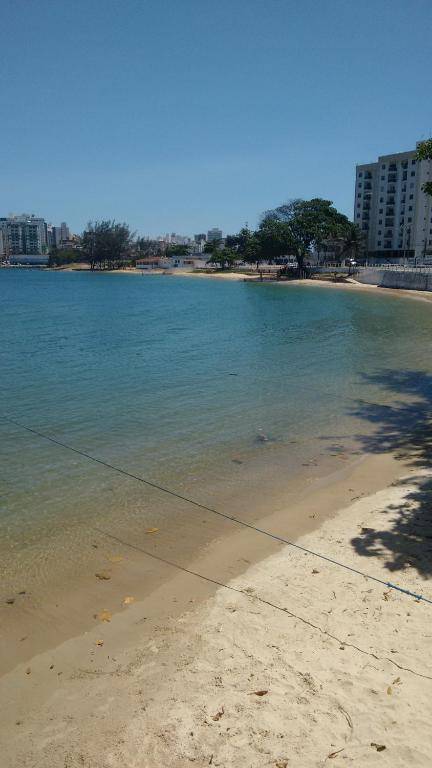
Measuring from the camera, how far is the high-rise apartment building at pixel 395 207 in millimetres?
137000

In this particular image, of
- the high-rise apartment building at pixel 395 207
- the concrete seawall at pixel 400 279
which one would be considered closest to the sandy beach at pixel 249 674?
the concrete seawall at pixel 400 279

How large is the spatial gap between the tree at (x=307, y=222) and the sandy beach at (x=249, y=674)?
10833 centimetres

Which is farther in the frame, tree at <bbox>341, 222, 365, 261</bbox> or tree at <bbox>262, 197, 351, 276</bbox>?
tree at <bbox>341, 222, 365, 261</bbox>

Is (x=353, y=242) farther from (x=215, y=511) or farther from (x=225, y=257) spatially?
(x=215, y=511)

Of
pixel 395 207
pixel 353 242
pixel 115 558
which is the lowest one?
pixel 115 558

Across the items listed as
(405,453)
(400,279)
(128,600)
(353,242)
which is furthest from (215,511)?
(353,242)

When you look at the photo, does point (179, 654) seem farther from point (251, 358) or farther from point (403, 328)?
point (403, 328)

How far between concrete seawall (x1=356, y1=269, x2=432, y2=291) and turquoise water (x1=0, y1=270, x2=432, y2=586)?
38.3 m

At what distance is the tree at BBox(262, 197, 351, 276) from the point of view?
362 ft

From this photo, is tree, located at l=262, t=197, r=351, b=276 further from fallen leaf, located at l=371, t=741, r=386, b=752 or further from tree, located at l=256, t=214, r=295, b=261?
fallen leaf, located at l=371, t=741, r=386, b=752

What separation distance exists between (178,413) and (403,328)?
30181mm

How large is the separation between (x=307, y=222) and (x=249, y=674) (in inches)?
4403

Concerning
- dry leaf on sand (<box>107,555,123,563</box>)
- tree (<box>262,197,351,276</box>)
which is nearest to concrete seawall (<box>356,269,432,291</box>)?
tree (<box>262,197,351,276</box>)

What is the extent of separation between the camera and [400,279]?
8162cm
